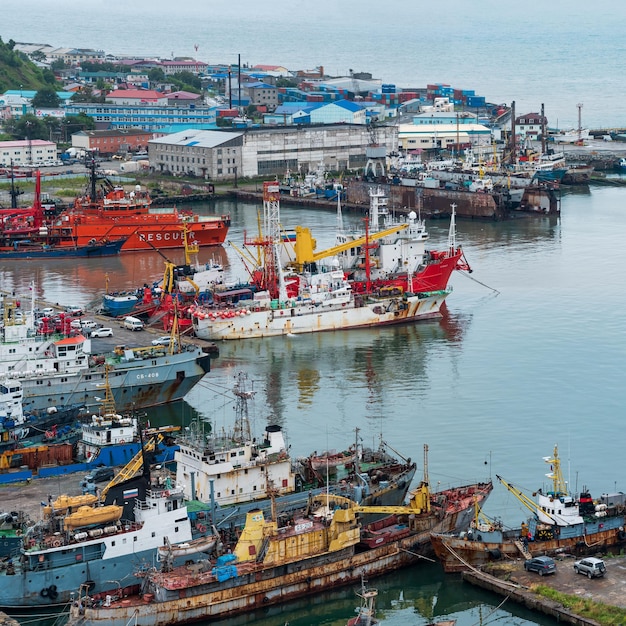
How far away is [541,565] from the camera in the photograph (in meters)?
18.2

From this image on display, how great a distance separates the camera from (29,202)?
54688mm

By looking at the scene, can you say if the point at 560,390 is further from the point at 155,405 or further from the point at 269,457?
the point at 269,457

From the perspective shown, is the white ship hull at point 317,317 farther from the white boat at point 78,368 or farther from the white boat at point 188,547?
the white boat at point 188,547

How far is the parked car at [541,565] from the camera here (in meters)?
18.2

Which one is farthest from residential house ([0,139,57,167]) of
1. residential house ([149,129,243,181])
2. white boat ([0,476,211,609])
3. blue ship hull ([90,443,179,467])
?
white boat ([0,476,211,609])

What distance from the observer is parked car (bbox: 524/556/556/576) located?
59.7ft

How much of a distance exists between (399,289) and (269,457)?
53.7 feet

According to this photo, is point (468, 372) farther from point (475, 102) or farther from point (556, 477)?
point (475, 102)

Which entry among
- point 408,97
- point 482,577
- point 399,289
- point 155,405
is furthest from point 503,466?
point 408,97

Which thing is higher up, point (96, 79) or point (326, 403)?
point (96, 79)

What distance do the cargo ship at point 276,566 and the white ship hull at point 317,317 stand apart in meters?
14.1

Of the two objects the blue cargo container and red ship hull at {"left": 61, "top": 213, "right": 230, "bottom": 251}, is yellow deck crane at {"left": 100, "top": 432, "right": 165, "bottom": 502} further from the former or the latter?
the blue cargo container

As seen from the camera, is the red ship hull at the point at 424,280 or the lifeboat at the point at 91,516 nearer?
the lifeboat at the point at 91,516

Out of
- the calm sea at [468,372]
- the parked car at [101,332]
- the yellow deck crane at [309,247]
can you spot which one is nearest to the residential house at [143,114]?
the calm sea at [468,372]
